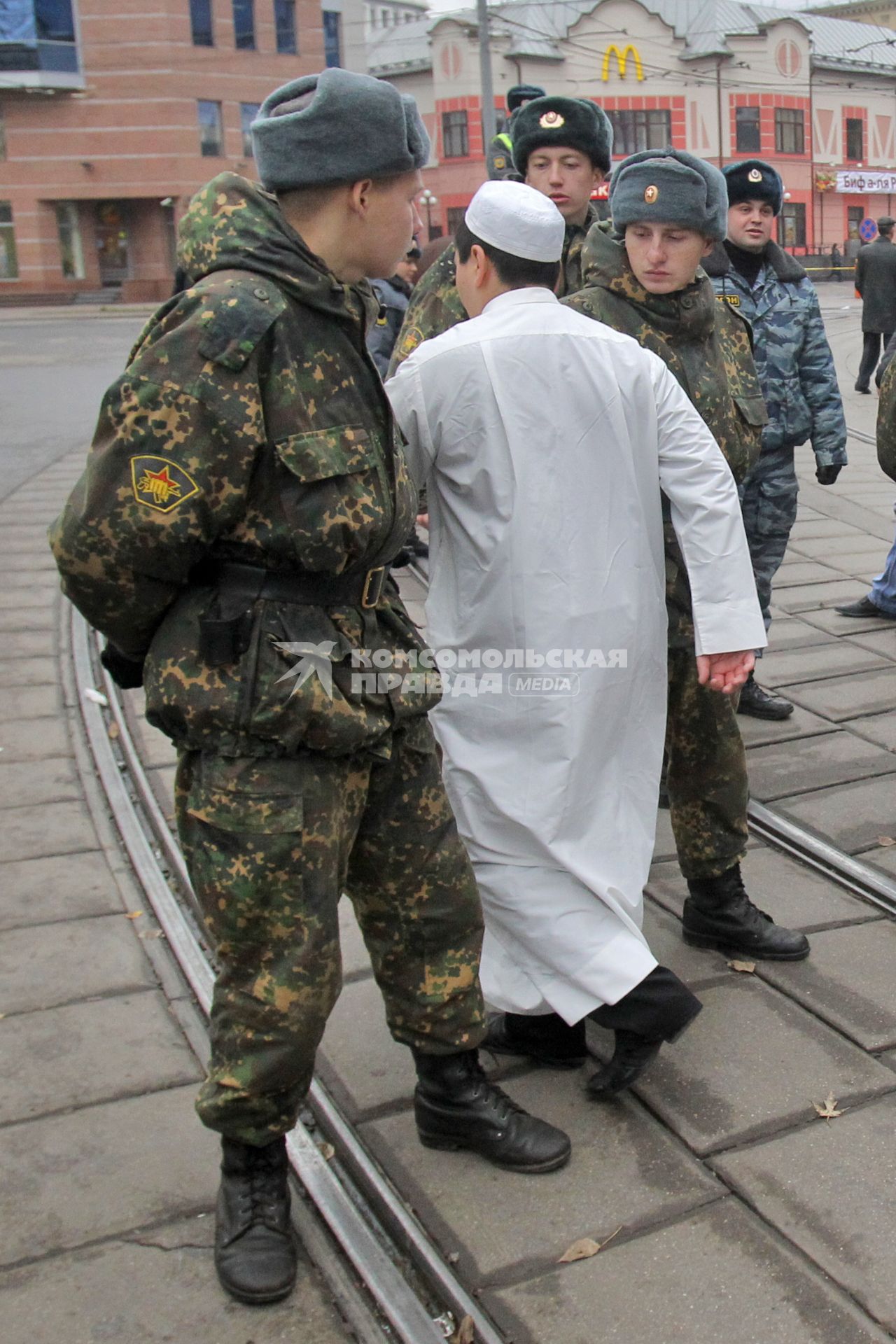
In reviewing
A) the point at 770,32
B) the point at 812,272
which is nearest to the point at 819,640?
the point at 812,272

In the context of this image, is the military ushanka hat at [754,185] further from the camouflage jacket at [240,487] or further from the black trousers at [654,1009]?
the black trousers at [654,1009]

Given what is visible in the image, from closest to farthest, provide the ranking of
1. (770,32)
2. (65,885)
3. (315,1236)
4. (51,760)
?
1. (315,1236)
2. (65,885)
3. (51,760)
4. (770,32)

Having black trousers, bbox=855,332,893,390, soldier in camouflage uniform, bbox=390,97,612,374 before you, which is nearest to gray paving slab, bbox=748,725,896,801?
soldier in camouflage uniform, bbox=390,97,612,374

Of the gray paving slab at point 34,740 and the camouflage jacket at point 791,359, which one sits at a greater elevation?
the camouflage jacket at point 791,359

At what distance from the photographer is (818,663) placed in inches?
213

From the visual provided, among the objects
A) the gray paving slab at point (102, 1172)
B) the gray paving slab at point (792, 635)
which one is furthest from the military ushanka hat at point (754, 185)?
the gray paving slab at point (102, 1172)

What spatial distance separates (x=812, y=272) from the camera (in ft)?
138

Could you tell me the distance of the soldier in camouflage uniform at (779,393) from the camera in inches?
193

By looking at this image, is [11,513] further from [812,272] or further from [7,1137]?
[812,272]

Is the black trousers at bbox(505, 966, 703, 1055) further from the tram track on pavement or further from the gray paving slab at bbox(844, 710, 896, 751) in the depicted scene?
the gray paving slab at bbox(844, 710, 896, 751)

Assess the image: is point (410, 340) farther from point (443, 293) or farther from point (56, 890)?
point (56, 890)

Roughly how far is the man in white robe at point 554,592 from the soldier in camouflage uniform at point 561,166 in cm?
144

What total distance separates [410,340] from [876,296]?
10.9m

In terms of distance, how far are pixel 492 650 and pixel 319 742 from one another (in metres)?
0.65
